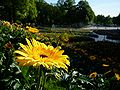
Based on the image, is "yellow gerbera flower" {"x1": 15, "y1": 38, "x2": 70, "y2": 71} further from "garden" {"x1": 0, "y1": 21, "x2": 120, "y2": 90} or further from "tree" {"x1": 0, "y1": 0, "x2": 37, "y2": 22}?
"tree" {"x1": 0, "y1": 0, "x2": 37, "y2": 22}

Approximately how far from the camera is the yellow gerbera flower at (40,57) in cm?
204

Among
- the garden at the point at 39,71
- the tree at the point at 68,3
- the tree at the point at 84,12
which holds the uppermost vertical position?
the garden at the point at 39,71

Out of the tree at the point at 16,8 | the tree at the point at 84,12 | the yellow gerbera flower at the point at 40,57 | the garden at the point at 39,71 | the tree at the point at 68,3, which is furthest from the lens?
the tree at the point at 68,3

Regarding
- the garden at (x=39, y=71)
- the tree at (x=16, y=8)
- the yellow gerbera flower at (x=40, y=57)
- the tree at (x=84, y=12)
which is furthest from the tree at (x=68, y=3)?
the yellow gerbera flower at (x=40, y=57)

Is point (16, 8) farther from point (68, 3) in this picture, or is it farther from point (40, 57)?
point (40, 57)

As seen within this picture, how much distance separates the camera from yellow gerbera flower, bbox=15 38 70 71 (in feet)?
6.69

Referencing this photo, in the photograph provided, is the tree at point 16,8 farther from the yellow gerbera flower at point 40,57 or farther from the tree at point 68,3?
the yellow gerbera flower at point 40,57

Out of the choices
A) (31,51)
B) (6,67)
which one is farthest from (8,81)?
(31,51)

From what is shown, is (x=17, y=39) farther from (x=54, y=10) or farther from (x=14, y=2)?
(x=54, y=10)

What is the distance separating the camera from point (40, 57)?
221 centimetres

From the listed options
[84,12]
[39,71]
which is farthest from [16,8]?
[39,71]

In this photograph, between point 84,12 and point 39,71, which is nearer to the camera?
point 39,71

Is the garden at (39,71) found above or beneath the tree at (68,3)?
above

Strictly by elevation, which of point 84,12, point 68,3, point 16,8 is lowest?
point 84,12
